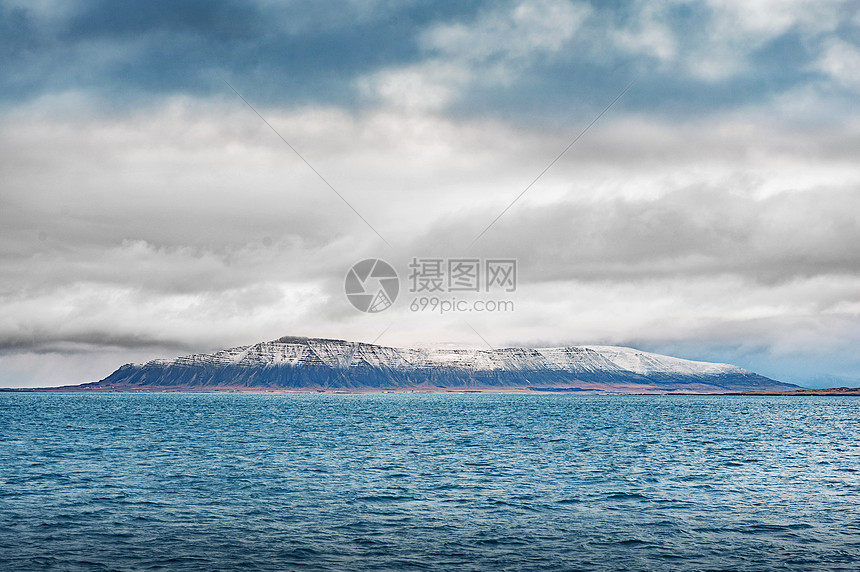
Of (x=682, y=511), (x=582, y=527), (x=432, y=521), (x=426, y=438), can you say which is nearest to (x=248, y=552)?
(x=432, y=521)

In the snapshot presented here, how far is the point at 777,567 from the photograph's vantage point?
30.8 m

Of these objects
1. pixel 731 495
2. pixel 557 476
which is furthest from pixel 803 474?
pixel 557 476

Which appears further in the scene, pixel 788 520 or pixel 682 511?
pixel 682 511

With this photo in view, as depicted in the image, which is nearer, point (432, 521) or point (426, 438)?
point (432, 521)

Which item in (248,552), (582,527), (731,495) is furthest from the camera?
(731,495)

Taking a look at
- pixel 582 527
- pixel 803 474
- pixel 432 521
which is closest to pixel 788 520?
pixel 582 527

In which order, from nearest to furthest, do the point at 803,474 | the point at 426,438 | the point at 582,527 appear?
the point at 582,527
the point at 803,474
the point at 426,438

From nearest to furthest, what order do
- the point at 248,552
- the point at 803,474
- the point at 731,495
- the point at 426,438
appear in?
the point at 248,552 < the point at 731,495 < the point at 803,474 < the point at 426,438

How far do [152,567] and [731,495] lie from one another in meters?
38.9

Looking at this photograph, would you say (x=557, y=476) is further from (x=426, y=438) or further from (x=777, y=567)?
(x=426, y=438)

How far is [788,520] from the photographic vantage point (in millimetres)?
41000

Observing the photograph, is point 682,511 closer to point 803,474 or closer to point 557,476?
point 557,476

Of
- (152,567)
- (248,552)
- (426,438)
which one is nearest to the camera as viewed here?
(152,567)

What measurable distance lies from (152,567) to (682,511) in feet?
101
